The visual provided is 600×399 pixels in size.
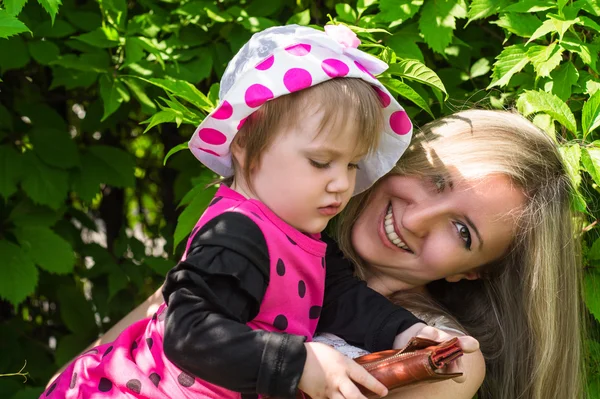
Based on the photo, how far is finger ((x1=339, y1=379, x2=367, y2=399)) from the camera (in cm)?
188

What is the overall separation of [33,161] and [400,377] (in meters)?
1.77

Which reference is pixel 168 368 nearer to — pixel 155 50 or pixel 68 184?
pixel 155 50

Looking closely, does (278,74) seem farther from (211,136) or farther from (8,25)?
(8,25)

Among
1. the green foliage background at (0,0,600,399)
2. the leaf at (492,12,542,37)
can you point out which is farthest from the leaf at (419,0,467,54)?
the leaf at (492,12,542,37)

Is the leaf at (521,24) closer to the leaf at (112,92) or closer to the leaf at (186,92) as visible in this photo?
the leaf at (186,92)

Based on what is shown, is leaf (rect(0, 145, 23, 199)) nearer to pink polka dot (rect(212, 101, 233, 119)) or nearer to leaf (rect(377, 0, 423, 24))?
Result: pink polka dot (rect(212, 101, 233, 119))

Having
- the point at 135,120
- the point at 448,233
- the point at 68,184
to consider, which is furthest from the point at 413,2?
the point at 135,120

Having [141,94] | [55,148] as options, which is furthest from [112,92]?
[55,148]

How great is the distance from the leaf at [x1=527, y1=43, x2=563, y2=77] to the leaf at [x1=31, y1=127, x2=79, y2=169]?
168 centimetres

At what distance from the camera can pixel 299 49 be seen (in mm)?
2123

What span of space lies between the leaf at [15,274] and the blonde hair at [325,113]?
128 centimetres

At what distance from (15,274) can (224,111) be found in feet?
4.39

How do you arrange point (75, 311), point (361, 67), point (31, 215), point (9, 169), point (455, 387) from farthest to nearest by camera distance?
point (75, 311) → point (31, 215) → point (9, 169) → point (455, 387) → point (361, 67)

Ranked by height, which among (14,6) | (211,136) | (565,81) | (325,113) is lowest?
(565,81)
